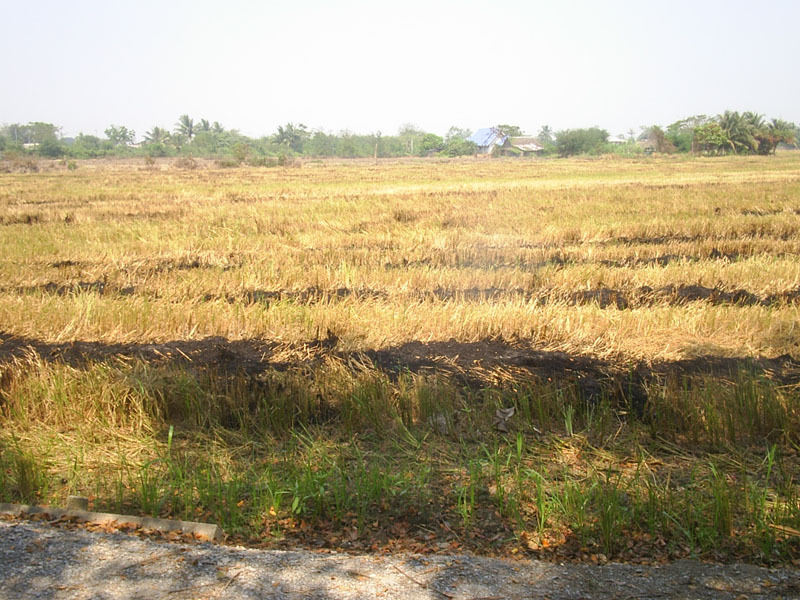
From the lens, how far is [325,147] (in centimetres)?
11544

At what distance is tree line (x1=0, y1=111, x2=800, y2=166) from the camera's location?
7869 centimetres

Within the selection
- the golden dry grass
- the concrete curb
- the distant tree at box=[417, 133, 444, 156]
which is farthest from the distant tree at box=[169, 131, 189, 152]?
the concrete curb

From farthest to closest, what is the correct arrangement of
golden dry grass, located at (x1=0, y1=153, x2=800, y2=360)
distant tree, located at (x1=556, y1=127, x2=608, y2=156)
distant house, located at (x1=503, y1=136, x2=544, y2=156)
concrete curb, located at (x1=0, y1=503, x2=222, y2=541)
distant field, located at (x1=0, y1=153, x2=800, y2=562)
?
1. distant house, located at (x1=503, y1=136, x2=544, y2=156)
2. distant tree, located at (x1=556, y1=127, x2=608, y2=156)
3. golden dry grass, located at (x1=0, y1=153, x2=800, y2=360)
4. distant field, located at (x1=0, y1=153, x2=800, y2=562)
5. concrete curb, located at (x1=0, y1=503, x2=222, y2=541)

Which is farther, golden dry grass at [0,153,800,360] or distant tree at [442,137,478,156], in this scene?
distant tree at [442,137,478,156]

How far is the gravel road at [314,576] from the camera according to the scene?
10.0 feet

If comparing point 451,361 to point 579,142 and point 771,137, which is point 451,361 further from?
point 579,142

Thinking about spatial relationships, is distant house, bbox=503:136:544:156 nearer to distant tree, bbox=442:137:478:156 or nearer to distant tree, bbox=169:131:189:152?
distant tree, bbox=442:137:478:156

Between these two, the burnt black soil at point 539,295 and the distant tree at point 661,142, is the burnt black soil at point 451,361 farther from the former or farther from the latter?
the distant tree at point 661,142

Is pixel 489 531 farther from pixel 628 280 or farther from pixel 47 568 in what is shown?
pixel 628 280

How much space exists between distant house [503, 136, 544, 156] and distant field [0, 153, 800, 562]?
319 ft

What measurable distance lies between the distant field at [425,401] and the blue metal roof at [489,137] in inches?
4247

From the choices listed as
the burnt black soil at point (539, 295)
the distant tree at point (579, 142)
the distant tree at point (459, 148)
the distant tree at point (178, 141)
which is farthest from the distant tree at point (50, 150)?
the burnt black soil at point (539, 295)

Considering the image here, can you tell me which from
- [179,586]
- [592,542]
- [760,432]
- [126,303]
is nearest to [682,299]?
[760,432]

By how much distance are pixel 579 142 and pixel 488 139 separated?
72.4 feet
